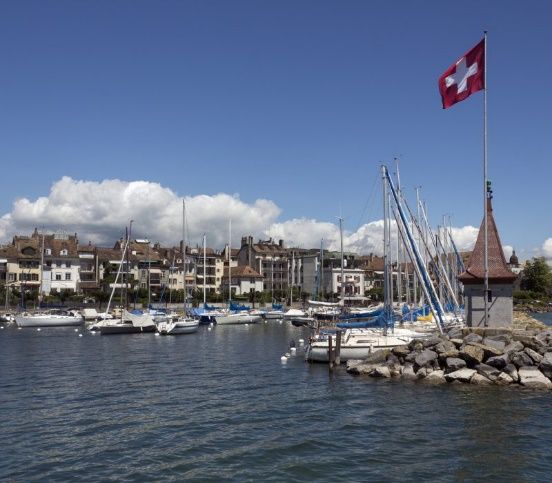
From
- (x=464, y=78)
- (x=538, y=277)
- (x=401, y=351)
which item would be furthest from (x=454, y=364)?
(x=538, y=277)

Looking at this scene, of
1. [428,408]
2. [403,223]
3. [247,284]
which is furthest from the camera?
[247,284]

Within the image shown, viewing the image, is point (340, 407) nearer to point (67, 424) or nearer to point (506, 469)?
point (506, 469)

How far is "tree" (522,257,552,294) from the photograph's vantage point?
6978 inches

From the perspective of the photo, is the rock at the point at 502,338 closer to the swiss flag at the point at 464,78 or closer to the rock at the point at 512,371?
the rock at the point at 512,371

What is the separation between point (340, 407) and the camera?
29797 millimetres

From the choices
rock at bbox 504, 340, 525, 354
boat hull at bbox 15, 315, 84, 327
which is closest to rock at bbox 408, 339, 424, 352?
rock at bbox 504, 340, 525, 354

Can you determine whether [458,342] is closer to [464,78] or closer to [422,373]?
[422,373]

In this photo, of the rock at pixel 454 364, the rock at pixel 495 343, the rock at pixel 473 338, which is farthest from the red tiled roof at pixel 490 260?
the rock at pixel 454 364

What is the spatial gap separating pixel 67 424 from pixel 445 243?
2908 inches

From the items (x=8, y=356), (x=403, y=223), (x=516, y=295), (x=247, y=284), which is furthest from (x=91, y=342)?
(x=516, y=295)

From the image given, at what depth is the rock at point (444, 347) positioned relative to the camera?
37562 mm

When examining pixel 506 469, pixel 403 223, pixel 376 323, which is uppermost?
pixel 403 223

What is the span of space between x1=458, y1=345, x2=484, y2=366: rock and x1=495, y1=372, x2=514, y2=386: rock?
1.80 m

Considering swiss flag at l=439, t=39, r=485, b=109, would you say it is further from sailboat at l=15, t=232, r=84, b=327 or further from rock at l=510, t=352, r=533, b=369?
sailboat at l=15, t=232, r=84, b=327
